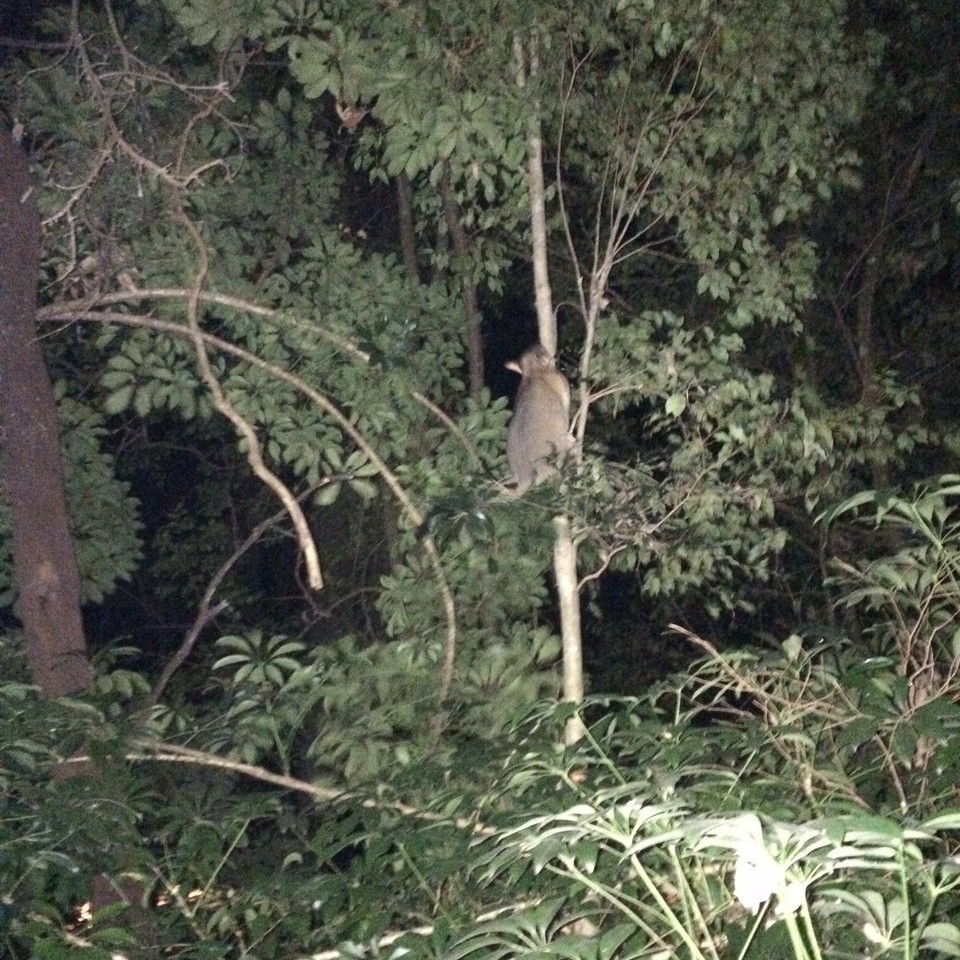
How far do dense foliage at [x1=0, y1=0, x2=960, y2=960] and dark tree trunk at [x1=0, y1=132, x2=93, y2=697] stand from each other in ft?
0.57

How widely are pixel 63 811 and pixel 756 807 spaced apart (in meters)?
1.17

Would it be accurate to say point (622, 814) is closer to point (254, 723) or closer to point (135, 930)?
point (135, 930)

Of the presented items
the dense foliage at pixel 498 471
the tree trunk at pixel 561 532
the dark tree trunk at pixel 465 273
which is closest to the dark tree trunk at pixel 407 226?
the dense foliage at pixel 498 471

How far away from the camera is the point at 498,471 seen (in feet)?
13.9

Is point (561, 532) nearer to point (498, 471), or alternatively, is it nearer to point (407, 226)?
point (498, 471)

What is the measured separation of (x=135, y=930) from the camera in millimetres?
2277

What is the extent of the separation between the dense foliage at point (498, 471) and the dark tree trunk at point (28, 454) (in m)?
0.17

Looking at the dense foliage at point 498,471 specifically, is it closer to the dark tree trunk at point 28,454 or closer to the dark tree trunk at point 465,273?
the dark tree trunk at point 465,273

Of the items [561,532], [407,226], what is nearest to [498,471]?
[561,532]

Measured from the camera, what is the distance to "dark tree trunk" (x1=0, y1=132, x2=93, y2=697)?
3.99m

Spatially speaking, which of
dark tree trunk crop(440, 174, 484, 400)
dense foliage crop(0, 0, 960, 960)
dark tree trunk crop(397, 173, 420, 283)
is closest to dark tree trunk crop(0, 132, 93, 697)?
dense foliage crop(0, 0, 960, 960)

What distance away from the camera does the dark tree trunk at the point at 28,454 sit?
3.99m

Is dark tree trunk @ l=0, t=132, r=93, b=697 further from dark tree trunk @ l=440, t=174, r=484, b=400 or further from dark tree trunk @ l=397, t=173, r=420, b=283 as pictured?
dark tree trunk @ l=397, t=173, r=420, b=283

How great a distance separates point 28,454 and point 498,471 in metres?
1.48
